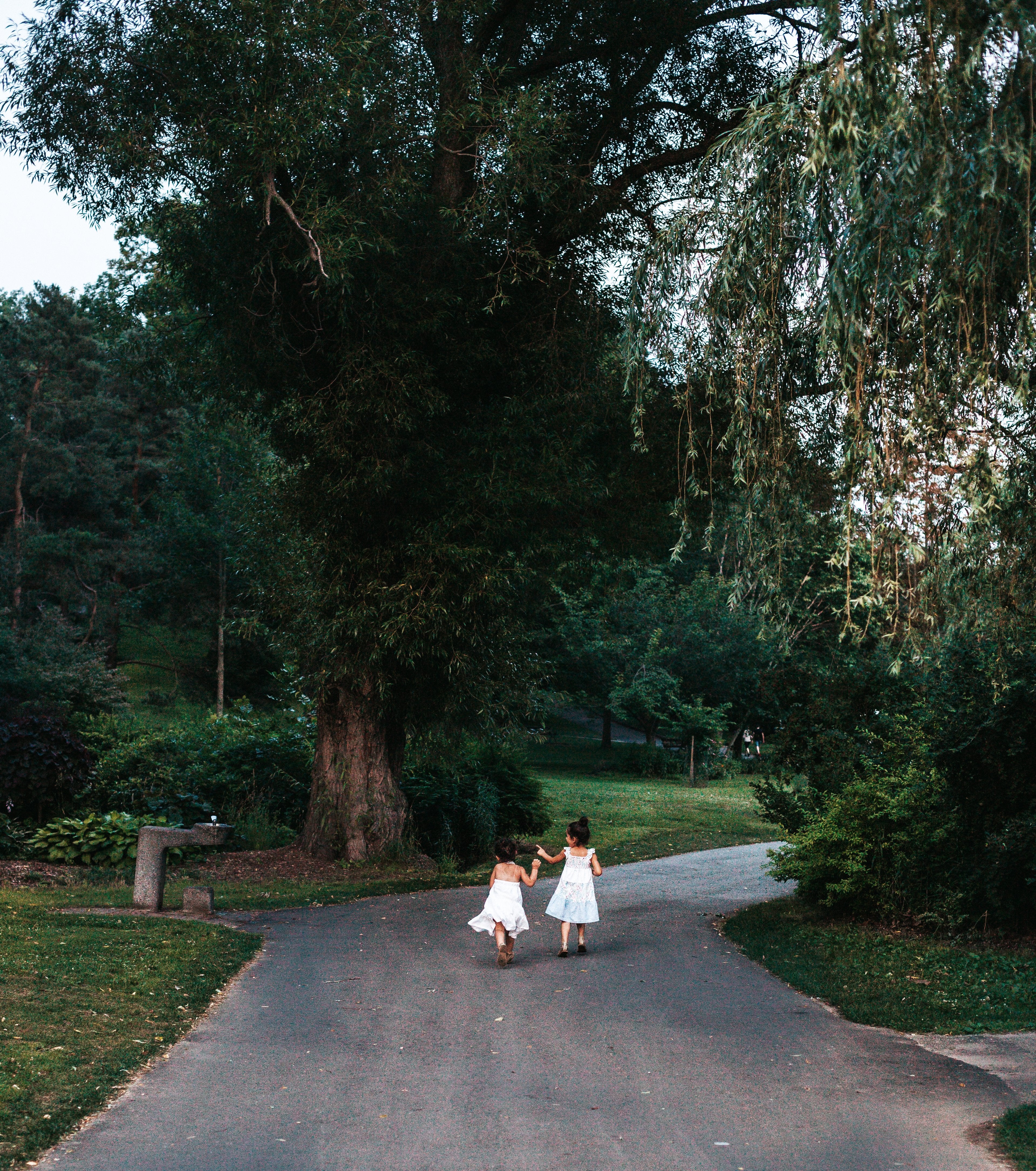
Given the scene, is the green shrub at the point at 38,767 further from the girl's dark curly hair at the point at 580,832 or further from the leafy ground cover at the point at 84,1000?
the girl's dark curly hair at the point at 580,832

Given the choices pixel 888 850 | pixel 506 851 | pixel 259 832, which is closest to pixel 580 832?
pixel 506 851

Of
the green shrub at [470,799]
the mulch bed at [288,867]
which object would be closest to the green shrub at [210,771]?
the mulch bed at [288,867]

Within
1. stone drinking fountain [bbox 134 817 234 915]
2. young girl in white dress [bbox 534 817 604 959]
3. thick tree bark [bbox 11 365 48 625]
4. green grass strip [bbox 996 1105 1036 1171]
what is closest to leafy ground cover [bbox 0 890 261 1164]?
stone drinking fountain [bbox 134 817 234 915]

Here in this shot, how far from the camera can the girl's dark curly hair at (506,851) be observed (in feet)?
34.1

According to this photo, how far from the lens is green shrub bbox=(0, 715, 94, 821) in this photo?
1662 centimetres

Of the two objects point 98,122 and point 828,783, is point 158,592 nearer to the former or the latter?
point 98,122

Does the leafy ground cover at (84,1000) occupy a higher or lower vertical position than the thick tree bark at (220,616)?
lower

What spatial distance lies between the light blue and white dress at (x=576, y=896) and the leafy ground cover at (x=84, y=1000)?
2.87 meters

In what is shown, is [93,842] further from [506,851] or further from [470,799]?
[506,851]

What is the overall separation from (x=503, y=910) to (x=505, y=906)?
42mm

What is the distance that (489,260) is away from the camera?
14914mm

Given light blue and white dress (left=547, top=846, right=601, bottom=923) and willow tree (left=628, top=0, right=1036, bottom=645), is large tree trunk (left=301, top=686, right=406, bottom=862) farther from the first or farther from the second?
willow tree (left=628, top=0, right=1036, bottom=645)

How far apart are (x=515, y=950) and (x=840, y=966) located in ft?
9.81

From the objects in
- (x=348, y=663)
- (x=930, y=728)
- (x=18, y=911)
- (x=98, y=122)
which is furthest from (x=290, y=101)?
(x=930, y=728)
